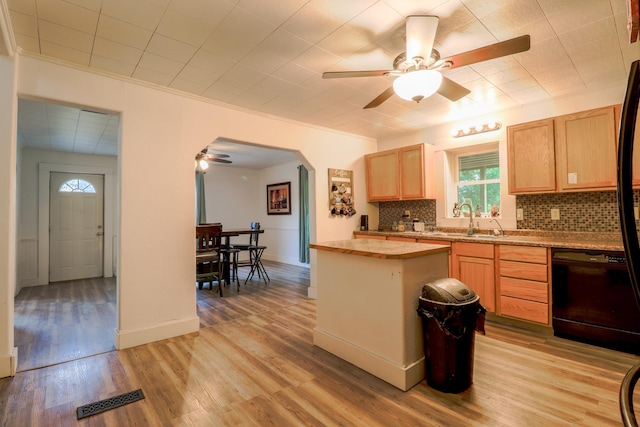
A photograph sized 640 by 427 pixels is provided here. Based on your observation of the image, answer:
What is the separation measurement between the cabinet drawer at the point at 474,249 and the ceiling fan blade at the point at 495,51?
202 cm

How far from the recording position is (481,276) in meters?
3.37

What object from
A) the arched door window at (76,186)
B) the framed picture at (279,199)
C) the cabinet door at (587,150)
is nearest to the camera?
the cabinet door at (587,150)

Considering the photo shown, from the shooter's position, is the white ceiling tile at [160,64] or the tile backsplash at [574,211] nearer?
the white ceiling tile at [160,64]

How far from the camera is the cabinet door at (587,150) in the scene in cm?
289

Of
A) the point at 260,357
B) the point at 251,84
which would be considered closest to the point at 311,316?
the point at 260,357

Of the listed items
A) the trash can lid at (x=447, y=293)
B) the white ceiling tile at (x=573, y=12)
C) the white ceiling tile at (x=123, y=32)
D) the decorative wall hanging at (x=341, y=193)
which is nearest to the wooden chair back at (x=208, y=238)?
the decorative wall hanging at (x=341, y=193)

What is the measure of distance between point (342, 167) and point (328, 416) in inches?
137

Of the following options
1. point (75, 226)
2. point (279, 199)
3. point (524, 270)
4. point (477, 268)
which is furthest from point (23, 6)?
point (279, 199)

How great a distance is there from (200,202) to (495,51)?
627cm

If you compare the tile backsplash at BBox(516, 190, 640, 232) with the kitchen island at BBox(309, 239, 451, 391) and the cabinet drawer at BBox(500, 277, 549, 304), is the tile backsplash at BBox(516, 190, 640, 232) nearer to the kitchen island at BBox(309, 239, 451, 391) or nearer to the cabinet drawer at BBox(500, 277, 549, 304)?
the cabinet drawer at BBox(500, 277, 549, 304)

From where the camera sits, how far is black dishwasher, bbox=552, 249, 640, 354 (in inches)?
100

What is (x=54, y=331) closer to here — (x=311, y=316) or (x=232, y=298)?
(x=232, y=298)

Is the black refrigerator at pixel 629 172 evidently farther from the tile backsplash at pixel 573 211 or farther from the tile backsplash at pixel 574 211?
the tile backsplash at pixel 574 211

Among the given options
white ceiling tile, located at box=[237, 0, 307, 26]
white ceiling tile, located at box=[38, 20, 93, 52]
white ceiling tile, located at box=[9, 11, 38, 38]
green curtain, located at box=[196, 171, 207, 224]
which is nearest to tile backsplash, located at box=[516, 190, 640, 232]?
white ceiling tile, located at box=[237, 0, 307, 26]
